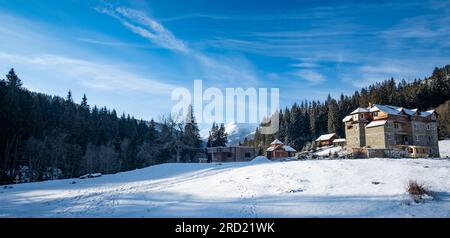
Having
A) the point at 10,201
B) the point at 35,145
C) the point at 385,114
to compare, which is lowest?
the point at 10,201

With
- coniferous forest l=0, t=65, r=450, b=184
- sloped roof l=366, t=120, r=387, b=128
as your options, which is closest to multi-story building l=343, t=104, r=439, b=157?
sloped roof l=366, t=120, r=387, b=128

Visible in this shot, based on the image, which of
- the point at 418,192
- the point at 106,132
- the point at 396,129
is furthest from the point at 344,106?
the point at 418,192

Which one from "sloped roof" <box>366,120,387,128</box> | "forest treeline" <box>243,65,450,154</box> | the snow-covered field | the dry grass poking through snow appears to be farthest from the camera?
"forest treeline" <box>243,65,450,154</box>

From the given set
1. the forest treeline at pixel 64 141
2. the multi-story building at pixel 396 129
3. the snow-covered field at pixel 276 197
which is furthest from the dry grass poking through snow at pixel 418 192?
the forest treeline at pixel 64 141

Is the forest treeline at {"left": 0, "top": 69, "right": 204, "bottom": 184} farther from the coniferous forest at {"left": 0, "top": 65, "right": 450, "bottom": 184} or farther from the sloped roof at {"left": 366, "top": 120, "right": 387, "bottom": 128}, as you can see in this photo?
the sloped roof at {"left": 366, "top": 120, "right": 387, "bottom": 128}

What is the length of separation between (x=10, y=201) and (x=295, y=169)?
67.3 ft

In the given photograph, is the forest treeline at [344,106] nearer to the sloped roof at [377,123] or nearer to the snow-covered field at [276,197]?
the sloped roof at [377,123]

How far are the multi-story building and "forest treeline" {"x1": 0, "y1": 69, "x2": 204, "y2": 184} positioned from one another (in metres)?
32.5

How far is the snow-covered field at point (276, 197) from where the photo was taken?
15523mm

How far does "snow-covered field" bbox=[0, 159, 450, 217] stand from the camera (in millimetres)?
15523

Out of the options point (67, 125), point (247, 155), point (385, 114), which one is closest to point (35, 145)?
point (67, 125)

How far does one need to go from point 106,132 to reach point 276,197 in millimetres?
77625
